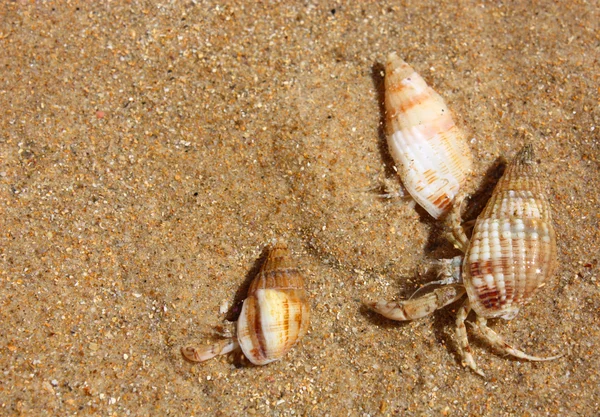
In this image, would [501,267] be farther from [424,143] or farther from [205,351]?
[205,351]

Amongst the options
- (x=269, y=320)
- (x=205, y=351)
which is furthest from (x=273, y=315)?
(x=205, y=351)

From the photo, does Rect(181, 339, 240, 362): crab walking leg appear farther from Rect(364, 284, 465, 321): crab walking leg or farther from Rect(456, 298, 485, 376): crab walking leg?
Rect(456, 298, 485, 376): crab walking leg

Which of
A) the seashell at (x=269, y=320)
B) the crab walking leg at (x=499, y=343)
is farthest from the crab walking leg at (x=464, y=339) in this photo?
the seashell at (x=269, y=320)

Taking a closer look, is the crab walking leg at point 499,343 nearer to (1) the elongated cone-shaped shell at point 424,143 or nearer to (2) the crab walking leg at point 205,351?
(1) the elongated cone-shaped shell at point 424,143

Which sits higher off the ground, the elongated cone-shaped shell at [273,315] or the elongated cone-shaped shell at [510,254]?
the elongated cone-shaped shell at [510,254]

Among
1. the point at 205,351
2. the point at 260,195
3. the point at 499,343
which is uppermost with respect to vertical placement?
the point at 260,195

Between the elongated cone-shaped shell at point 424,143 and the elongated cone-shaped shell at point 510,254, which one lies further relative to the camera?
the elongated cone-shaped shell at point 424,143

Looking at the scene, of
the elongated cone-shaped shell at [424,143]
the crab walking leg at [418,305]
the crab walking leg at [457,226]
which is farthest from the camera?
the elongated cone-shaped shell at [424,143]
